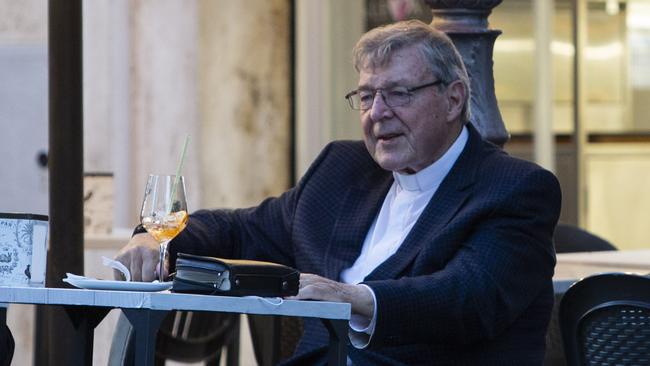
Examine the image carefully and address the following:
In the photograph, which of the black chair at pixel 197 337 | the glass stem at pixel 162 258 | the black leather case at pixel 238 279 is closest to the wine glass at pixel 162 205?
the glass stem at pixel 162 258

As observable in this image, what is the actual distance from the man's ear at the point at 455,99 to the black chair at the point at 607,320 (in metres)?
0.70

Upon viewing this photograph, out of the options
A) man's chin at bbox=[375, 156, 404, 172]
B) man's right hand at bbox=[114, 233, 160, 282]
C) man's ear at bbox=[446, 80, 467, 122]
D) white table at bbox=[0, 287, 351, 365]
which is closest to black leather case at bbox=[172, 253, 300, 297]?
white table at bbox=[0, 287, 351, 365]

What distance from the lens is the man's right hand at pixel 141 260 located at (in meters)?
3.67

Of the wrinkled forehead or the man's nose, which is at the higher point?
the wrinkled forehead

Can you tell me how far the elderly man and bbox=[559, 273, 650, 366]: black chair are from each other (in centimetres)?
20

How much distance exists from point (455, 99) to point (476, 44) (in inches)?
38.9

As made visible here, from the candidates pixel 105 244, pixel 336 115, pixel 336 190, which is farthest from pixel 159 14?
pixel 336 190

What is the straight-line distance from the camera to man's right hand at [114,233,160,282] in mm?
3670

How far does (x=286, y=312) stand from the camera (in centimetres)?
298

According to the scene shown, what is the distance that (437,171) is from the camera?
3.93 m

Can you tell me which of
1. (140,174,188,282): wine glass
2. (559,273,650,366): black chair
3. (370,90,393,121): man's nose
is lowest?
(559,273,650,366): black chair

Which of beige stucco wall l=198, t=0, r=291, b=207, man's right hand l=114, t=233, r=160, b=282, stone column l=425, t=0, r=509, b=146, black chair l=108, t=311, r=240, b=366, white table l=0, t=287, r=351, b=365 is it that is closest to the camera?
white table l=0, t=287, r=351, b=365

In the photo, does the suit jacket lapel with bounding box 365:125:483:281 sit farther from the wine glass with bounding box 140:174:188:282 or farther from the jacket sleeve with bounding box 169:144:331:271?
the wine glass with bounding box 140:174:188:282

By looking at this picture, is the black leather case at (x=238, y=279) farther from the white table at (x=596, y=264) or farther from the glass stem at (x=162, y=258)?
the white table at (x=596, y=264)
